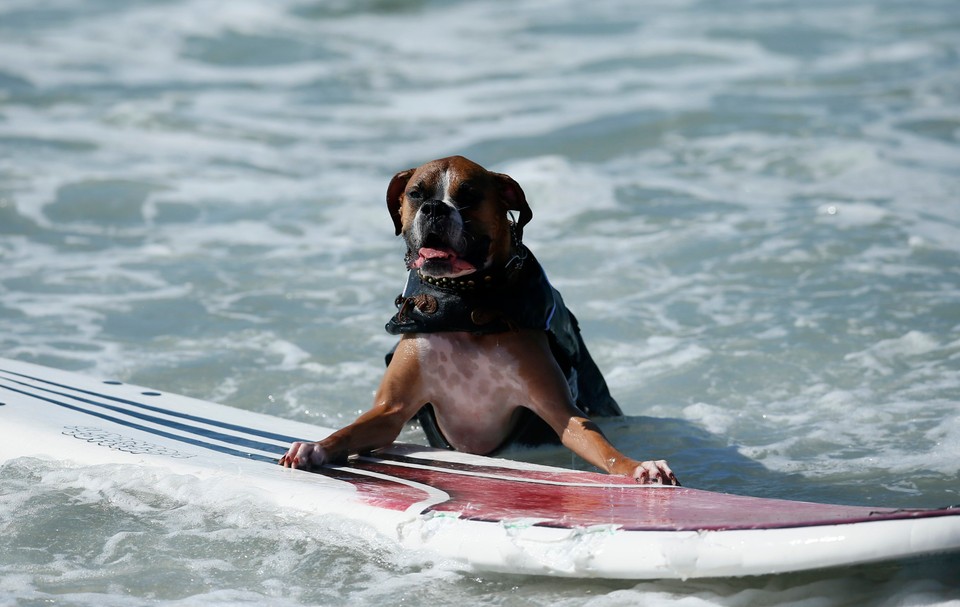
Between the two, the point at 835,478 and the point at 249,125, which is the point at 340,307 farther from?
the point at 249,125

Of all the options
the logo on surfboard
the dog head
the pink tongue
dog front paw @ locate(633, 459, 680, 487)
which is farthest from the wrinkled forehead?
the logo on surfboard

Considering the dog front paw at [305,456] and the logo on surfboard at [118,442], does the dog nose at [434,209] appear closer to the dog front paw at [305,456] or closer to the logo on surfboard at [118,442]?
the dog front paw at [305,456]

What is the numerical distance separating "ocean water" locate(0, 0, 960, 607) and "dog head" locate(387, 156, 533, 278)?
852 mm

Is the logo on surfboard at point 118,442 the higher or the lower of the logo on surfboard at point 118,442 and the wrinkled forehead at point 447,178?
the lower

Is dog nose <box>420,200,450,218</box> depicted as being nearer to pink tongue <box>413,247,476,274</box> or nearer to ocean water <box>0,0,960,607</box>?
pink tongue <box>413,247,476,274</box>

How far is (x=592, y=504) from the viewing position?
3.58 m

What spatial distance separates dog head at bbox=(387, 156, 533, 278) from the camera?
12.9 feet

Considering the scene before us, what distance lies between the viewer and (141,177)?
10.1m

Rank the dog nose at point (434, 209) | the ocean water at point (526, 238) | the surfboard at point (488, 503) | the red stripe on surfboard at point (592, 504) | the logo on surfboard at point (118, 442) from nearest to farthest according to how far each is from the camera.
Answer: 1. the surfboard at point (488, 503)
2. the red stripe on surfboard at point (592, 504)
3. the ocean water at point (526, 238)
4. the dog nose at point (434, 209)
5. the logo on surfboard at point (118, 442)

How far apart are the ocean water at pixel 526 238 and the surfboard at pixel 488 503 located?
0.08m

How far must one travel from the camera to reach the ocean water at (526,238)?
11.9ft

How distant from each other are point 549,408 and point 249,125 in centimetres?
849

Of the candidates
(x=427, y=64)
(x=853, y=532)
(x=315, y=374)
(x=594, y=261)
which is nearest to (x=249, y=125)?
(x=427, y=64)

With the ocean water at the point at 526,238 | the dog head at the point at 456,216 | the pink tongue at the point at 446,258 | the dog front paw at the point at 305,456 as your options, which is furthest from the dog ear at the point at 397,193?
the ocean water at the point at 526,238
